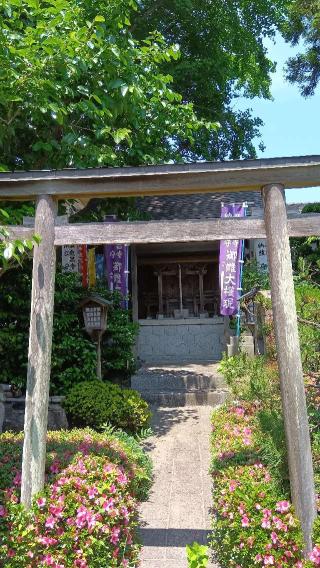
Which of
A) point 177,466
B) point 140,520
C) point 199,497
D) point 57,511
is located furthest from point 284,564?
point 177,466

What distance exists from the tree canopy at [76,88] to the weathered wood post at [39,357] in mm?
1864

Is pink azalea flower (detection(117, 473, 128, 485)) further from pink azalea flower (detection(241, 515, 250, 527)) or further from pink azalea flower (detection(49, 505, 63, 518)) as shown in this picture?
pink azalea flower (detection(241, 515, 250, 527))

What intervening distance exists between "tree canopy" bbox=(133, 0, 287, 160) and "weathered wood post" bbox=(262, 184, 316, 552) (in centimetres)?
866

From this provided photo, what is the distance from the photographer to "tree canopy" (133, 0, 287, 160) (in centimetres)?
1181

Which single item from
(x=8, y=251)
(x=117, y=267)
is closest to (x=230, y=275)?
(x=117, y=267)

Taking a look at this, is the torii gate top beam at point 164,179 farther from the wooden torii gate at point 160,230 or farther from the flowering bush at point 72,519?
the flowering bush at point 72,519

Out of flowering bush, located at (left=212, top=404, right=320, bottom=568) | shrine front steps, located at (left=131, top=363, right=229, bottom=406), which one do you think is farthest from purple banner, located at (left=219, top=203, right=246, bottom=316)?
flowering bush, located at (left=212, top=404, right=320, bottom=568)

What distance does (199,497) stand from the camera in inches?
233

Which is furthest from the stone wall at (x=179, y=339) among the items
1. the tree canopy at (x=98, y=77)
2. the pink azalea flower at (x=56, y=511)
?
the pink azalea flower at (x=56, y=511)

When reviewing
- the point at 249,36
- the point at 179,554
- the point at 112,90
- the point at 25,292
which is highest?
the point at 249,36

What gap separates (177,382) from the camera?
35.9 ft

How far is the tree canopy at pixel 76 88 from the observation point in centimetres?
594

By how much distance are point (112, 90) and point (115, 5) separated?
1.35m

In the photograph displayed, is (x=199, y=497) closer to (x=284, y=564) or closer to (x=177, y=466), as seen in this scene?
(x=177, y=466)
